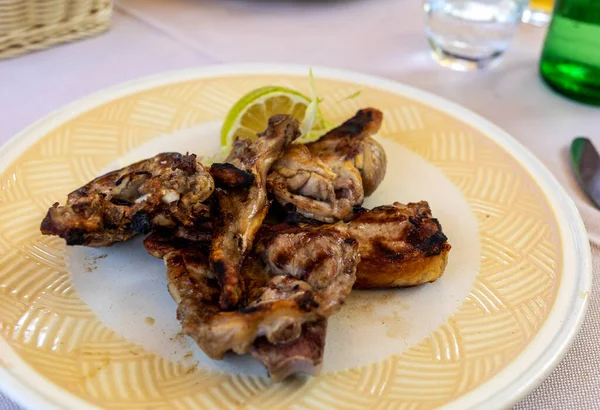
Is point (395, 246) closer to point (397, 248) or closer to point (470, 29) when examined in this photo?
point (397, 248)

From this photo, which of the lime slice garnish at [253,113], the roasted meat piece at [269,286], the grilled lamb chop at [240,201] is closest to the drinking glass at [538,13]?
the lime slice garnish at [253,113]

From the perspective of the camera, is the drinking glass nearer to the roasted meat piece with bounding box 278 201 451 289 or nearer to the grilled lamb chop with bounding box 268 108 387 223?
the grilled lamb chop with bounding box 268 108 387 223

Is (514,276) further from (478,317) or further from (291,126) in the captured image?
(291,126)

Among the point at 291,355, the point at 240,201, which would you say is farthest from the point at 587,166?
the point at 291,355

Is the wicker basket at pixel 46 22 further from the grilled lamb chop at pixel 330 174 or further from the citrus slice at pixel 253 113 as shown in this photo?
the grilled lamb chop at pixel 330 174

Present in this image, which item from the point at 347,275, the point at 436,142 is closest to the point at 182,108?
the point at 436,142

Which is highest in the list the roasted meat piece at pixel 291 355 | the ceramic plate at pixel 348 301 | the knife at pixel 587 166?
the roasted meat piece at pixel 291 355
